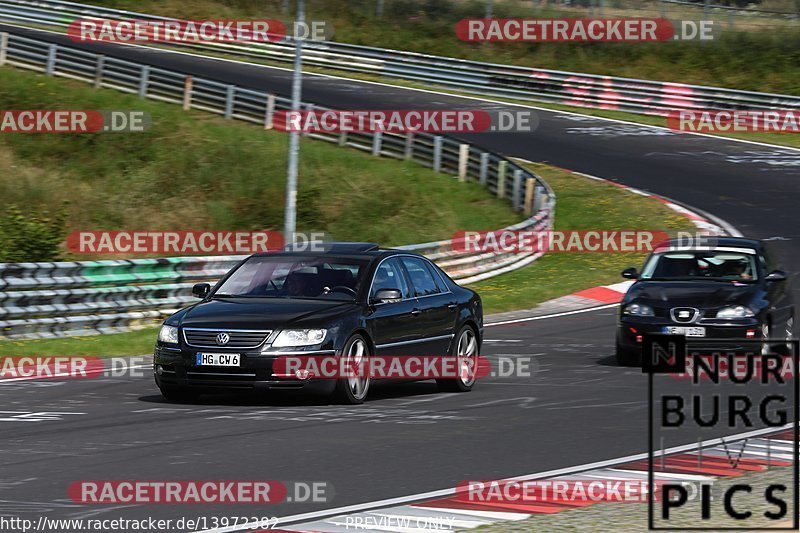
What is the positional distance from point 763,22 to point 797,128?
29.2 ft

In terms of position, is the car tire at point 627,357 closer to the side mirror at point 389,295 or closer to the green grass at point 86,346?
the side mirror at point 389,295

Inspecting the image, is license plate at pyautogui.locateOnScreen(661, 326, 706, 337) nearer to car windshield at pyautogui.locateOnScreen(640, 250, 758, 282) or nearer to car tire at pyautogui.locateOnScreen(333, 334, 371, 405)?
car windshield at pyautogui.locateOnScreen(640, 250, 758, 282)

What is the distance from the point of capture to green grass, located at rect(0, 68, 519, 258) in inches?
1308

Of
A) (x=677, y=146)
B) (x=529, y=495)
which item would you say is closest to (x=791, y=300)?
(x=529, y=495)

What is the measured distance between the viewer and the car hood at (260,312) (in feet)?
40.0

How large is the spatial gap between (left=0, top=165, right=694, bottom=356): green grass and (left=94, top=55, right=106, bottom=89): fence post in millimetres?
13925

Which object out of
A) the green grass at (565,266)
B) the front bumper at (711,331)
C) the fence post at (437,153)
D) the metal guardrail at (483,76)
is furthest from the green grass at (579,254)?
the metal guardrail at (483,76)

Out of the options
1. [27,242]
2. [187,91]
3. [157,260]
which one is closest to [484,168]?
[187,91]

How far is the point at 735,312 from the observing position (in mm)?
15703

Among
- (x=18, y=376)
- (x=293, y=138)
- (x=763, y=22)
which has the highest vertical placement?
(x=763, y=22)

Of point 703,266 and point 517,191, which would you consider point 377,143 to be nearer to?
point 517,191

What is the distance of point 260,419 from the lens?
11.5 meters

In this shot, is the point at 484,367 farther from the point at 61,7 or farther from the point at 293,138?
the point at 61,7

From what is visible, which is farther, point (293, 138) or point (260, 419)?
point (293, 138)
